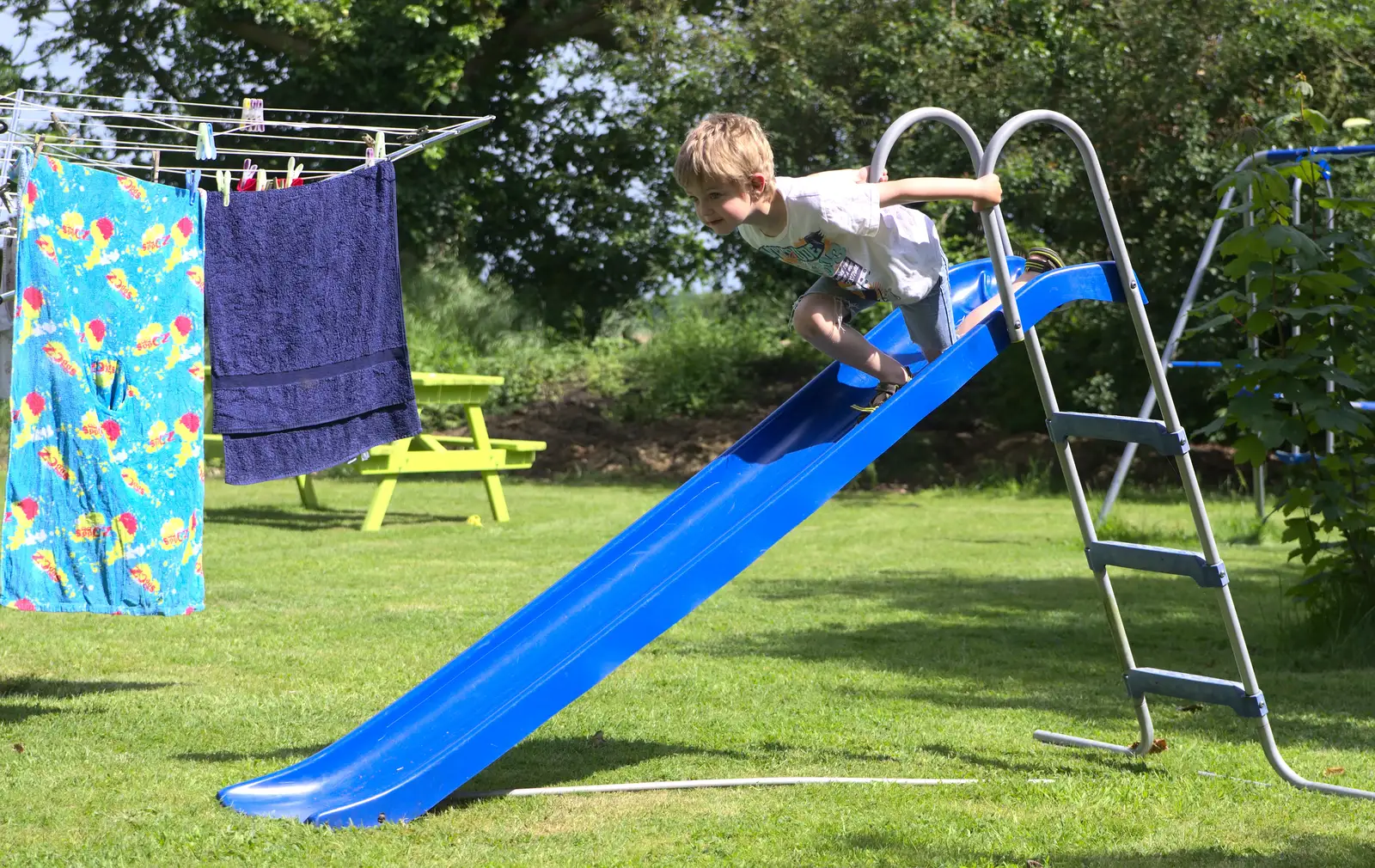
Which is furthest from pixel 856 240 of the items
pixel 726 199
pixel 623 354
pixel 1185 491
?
pixel 623 354

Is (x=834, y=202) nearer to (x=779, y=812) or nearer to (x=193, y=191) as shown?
(x=779, y=812)

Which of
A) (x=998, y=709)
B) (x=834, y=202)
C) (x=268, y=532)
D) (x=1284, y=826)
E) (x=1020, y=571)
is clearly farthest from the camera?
(x=268, y=532)

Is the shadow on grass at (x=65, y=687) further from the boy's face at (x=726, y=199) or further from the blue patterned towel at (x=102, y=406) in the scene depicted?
the boy's face at (x=726, y=199)

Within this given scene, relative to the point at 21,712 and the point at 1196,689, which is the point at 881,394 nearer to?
the point at 1196,689

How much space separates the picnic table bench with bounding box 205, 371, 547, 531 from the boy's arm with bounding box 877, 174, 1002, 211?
5.70 metres

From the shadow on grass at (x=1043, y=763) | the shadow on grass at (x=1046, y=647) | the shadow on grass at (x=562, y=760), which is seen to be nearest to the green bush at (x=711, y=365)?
the shadow on grass at (x=1046, y=647)

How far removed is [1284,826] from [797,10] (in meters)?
11.9

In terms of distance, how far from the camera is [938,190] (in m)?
3.44

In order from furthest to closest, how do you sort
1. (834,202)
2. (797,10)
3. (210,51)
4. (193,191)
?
(210,51), (797,10), (193,191), (834,202)

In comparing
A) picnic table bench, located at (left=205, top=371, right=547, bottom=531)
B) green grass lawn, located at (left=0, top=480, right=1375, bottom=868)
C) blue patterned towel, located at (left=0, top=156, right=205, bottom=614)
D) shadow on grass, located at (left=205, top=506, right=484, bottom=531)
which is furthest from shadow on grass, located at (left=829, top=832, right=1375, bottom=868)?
shadow on grass, located at (left=205, top=506, right=484, bottom=531)

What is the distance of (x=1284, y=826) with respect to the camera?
3.24 meters

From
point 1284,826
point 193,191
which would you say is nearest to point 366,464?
point 193,191

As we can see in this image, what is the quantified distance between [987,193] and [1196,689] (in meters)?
1.41

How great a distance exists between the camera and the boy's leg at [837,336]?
3.81 metres
